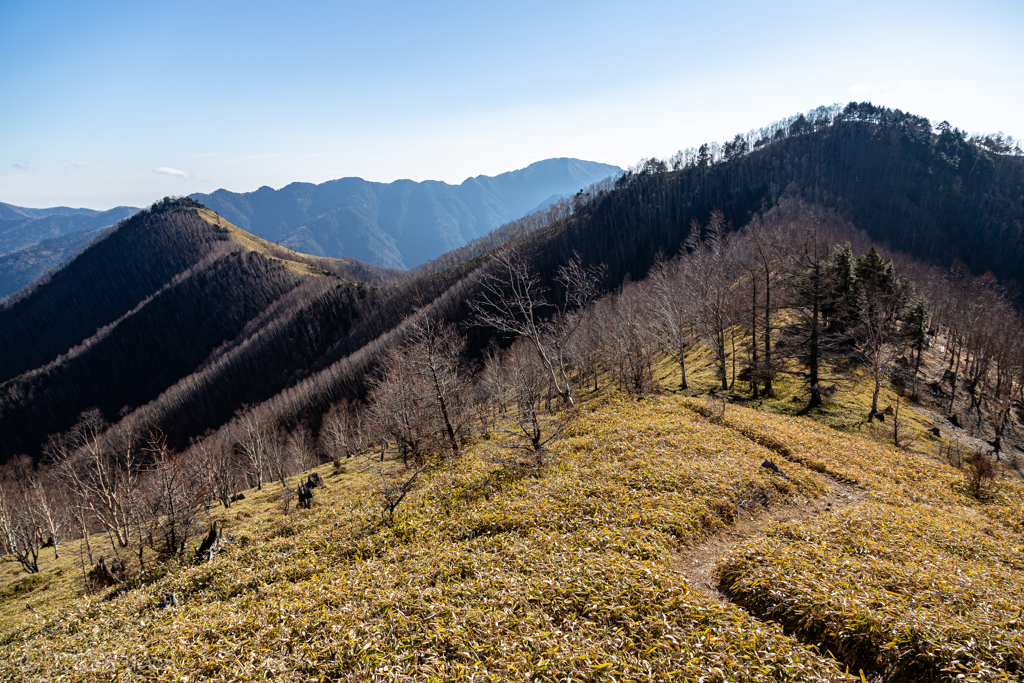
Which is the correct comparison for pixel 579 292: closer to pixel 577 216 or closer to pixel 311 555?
pixel 311 555

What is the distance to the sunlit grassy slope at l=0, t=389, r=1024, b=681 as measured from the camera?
8445 mm

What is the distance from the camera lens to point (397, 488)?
67.7ft

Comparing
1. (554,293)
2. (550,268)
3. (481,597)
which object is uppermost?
(550,268)

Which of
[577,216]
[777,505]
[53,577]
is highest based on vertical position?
[577,216]

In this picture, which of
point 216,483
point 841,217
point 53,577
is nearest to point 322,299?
point 216,483

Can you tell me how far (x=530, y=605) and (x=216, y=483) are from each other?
54514 mm

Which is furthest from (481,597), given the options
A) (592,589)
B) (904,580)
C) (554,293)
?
(554,293)

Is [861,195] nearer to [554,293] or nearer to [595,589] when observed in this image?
[554,293]

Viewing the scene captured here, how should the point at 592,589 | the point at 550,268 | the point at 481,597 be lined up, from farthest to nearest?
the point at 550,268, the point at 481,597, the point at 592,589

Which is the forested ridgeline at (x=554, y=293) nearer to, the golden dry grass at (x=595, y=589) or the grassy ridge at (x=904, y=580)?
the golden dry grass at (x=595, y=589)

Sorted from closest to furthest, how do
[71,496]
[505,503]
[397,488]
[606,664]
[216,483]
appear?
1. [606,664]
2. [505,503]
3. [397,488]
4. [216,483]
5. [71,496]

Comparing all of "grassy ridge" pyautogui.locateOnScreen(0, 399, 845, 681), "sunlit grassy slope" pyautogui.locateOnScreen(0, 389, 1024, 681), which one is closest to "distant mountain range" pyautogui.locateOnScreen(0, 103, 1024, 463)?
"grassy ridge" pyautogui.locateOnScreen(0, 399, 845, 681)

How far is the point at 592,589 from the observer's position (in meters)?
10.5

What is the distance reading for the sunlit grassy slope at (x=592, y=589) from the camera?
8.45 m
